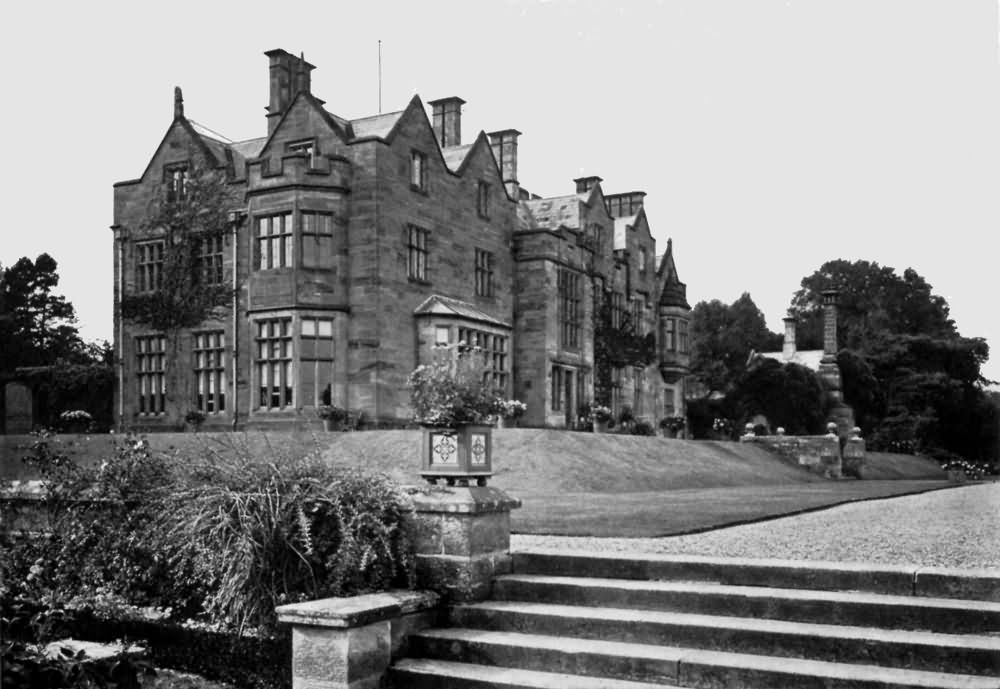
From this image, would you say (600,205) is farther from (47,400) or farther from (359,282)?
(47,400)

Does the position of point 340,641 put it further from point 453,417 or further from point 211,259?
point 211,259

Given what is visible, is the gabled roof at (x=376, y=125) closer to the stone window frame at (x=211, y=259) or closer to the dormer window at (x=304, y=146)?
the dormer window at (x=304, y=146)

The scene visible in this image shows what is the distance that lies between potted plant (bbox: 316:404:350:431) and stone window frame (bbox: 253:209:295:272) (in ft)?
14.5

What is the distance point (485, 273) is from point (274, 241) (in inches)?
334

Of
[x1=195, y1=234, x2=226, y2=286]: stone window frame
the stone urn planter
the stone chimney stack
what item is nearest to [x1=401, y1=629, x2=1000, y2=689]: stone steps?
the stone urn planter

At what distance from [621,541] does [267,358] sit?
20.3 m

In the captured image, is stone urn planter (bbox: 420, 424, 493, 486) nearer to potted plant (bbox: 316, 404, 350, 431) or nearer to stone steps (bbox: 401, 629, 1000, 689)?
stone steps (bbox: 401, 629, 1000, 689)

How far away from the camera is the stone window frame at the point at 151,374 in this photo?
3173cm

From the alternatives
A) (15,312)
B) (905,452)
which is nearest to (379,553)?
(15,312)

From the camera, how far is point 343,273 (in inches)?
1142

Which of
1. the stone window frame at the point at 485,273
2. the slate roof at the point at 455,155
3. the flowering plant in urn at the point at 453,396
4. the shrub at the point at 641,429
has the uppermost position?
the slate roof at the point at 455,155

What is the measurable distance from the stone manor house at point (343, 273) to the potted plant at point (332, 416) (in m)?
0.61

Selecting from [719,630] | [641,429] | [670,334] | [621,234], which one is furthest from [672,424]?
[719,630]

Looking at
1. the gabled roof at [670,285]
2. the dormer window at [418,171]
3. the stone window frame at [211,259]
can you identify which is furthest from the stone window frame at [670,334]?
the stone window frame at [211,259]
